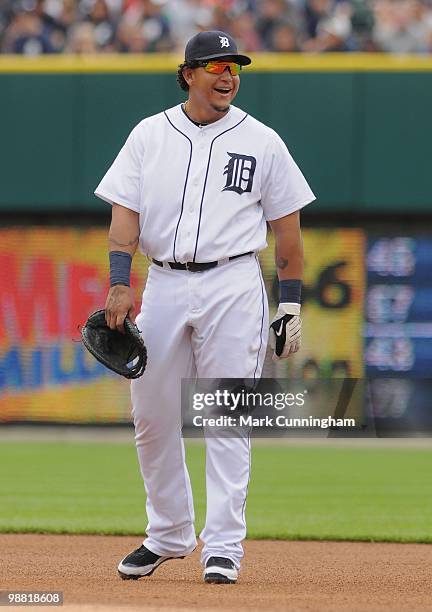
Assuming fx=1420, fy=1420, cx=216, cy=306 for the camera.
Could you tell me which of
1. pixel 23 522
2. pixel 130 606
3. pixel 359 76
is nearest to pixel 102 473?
pixel 23 522

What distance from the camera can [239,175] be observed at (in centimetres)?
479

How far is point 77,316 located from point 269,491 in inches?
190

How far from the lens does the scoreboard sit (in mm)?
13117

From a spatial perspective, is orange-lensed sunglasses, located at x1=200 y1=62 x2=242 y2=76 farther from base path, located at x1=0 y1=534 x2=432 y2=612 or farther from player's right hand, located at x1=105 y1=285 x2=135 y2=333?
base path, located at x1=0 y1=534 x2=432 y2=612

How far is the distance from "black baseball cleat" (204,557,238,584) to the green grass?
221 centimetres

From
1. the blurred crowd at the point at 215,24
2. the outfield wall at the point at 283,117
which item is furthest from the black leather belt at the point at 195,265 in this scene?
the outfield wall at the point at 283,117

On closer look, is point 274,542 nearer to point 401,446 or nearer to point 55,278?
point 401,446

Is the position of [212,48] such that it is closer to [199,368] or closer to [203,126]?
[203,126]

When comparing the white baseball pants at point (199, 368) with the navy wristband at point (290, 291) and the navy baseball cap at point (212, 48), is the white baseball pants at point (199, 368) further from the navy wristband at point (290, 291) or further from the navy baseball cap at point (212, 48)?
the navy baseball cap at point (212, 48)

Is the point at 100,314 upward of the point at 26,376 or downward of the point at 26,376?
upward

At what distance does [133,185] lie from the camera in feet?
15.9

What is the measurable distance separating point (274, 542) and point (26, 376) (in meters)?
7.20

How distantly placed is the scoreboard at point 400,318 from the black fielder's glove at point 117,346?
840 cm

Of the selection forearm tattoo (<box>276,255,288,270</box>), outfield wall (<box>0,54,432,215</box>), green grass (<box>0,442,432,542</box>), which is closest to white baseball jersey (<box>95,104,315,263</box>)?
forearm tattoo (<box>276,255,288,270</box>)
